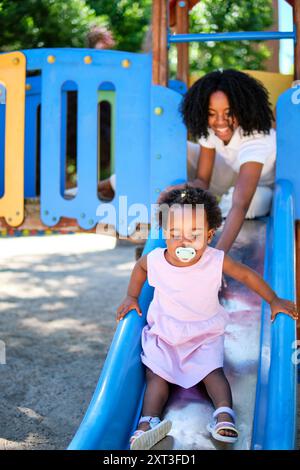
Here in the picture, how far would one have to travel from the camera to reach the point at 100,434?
6.38 ft

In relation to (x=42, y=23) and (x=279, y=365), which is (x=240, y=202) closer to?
(x=279, y=365)

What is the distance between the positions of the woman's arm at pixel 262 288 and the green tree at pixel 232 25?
8.77 metres

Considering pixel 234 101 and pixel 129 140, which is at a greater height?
pixel 234 101

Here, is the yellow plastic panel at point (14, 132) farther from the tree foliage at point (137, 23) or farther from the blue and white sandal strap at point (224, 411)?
the tree foliage at point (137, 23)

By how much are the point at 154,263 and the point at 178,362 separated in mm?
385

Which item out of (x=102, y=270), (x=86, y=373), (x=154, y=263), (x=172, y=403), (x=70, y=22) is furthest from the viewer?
(x=70, y=22)

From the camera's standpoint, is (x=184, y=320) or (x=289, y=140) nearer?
(x=184, y=320)

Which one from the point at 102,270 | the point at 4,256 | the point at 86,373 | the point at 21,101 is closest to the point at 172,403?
the point at 86,373

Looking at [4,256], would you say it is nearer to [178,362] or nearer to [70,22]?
[70,22]

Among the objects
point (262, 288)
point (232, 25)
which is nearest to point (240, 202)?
point (262, 288)

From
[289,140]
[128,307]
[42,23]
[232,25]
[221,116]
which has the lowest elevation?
[128,307]

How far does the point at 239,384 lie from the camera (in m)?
2.31

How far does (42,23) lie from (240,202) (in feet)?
19.3

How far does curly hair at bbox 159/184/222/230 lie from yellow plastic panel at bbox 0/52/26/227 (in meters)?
1.39
